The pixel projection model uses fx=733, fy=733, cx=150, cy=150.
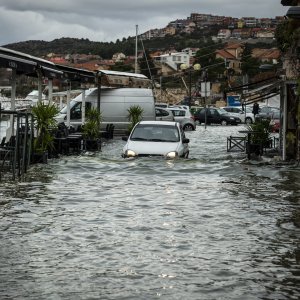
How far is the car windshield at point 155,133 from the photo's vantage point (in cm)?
2236

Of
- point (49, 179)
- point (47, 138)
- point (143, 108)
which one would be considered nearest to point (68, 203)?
point (49, 179)

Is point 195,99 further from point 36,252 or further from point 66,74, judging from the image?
point 36,252

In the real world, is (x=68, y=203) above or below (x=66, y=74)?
below

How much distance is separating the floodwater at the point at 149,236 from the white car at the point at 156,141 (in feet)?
6.44

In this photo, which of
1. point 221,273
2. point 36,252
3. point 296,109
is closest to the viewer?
point 221,273

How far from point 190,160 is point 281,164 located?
2803 mm

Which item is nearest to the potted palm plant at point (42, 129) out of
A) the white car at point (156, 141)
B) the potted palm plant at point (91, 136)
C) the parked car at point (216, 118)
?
the white car at point (156, 141)

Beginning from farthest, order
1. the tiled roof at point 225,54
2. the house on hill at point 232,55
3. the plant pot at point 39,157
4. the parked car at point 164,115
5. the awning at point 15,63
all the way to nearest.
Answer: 1. the tiled roof at point 225,54
2. the house on hill at point 232,55
3. the parked car at point 164,115
4. the plant pot at point 39,157
5. the awning at point 15,63

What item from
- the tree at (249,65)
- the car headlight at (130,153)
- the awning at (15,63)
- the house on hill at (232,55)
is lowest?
the car headlight at (130,153)

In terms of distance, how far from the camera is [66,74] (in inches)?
1152

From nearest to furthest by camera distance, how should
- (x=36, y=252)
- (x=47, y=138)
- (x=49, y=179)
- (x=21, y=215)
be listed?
1. (x=36, y=252)
2. (x=21, y=215)
3. (x=49, y=179)
4. (x=47, y=138)

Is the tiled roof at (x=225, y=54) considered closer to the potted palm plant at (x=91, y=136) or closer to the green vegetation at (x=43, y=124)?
the potted palm plant at (x=91, y=136)

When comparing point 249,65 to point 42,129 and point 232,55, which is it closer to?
point 232,55

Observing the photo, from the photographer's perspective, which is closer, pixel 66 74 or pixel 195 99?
pixel 66 74
